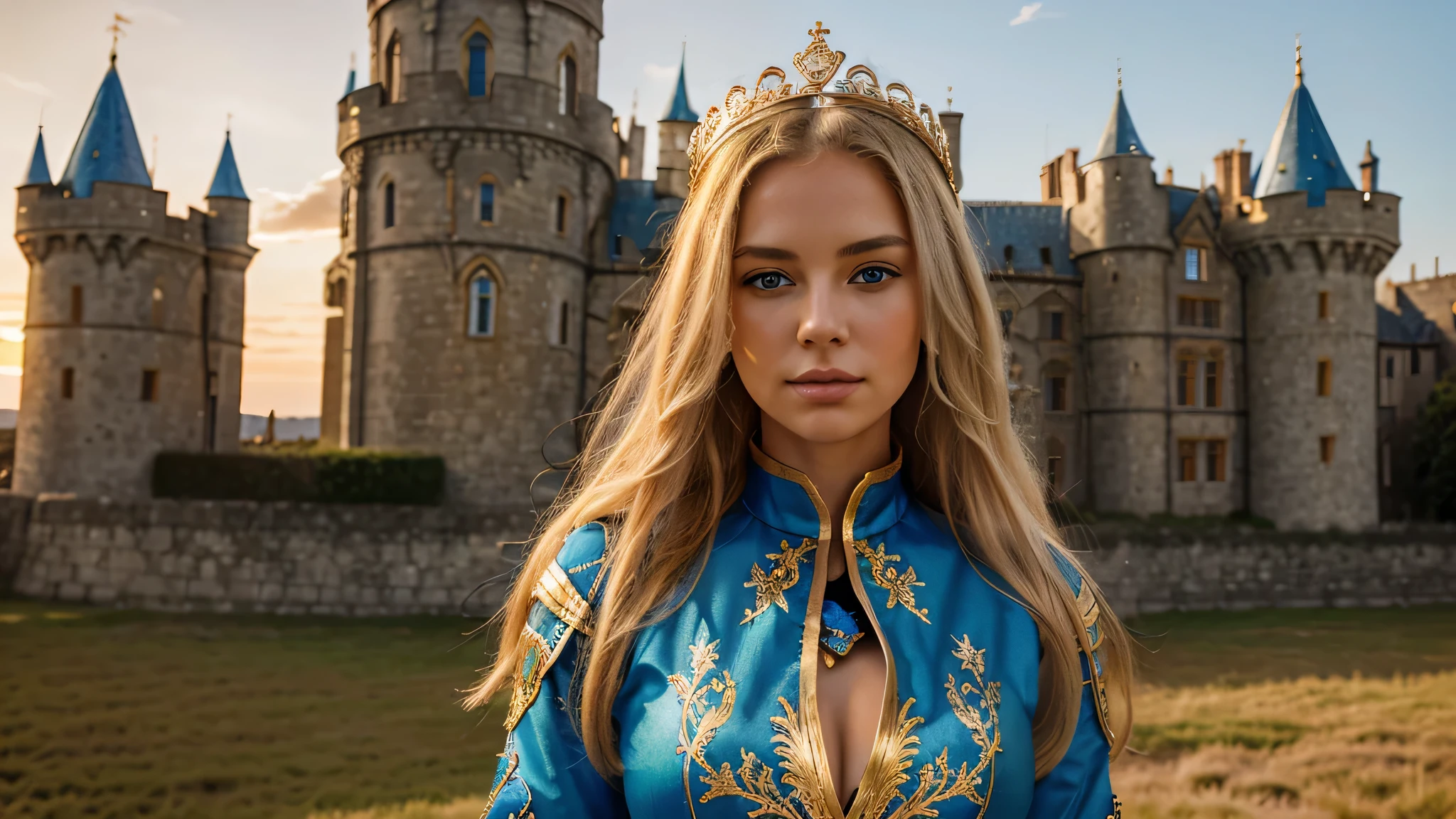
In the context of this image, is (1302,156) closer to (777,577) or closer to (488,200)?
(488,200)

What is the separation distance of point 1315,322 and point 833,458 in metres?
23.8

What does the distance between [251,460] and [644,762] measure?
56.1ft

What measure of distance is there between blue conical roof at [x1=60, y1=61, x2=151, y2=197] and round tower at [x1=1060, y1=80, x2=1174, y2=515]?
837 inches

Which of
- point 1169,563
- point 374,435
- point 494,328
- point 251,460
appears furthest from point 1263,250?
point 251,460

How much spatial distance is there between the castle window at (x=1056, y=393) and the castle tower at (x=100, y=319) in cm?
1996

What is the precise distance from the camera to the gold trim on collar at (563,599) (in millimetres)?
1713

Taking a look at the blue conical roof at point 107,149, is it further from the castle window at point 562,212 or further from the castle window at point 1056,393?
the castle window at point 1056,393

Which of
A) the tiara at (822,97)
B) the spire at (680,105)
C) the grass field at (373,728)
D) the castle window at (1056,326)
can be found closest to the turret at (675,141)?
the spire at (680,105)

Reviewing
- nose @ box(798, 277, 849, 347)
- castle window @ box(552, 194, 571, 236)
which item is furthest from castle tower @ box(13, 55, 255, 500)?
nose @ box(798, 277, 849, 347)

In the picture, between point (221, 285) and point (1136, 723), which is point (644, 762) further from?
point (221, 285)

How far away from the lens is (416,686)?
10.5 metres

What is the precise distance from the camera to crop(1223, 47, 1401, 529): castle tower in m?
20.7

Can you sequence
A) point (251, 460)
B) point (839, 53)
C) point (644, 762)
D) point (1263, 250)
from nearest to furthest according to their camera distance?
point (644, 762)
point (839, 53)
point (251, 460)
point (1263, 250)

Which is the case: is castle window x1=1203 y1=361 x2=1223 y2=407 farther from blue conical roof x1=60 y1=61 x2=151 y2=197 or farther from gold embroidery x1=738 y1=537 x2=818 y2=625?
blue conical roof x1=60 y1=61 x2=151 y2=197
